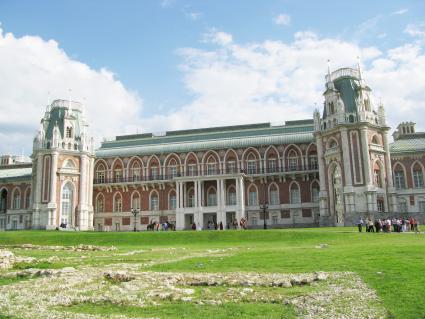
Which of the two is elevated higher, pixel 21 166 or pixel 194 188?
pixel 21 166

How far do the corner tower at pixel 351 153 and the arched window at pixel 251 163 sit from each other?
42.5 ft

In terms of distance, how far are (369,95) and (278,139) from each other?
1609 cm

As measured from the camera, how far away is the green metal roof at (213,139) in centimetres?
7219

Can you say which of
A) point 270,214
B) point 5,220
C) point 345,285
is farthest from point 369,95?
point 5,220

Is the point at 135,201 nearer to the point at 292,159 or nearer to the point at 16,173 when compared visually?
the point at 16,173

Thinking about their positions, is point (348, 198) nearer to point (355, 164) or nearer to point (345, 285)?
point (355, 164)

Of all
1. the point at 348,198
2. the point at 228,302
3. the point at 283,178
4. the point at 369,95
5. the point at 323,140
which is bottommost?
the point at 228,302

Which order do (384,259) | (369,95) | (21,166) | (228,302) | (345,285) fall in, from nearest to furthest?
(228,302)
(345,285)
(384,259)
(369,95)
(21,166)

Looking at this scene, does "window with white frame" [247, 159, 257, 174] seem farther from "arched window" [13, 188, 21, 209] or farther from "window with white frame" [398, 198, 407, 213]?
"arched window" [13, 188, 21, 209]

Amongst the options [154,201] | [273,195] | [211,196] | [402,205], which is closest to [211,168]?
[211,196]

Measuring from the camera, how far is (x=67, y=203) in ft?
221

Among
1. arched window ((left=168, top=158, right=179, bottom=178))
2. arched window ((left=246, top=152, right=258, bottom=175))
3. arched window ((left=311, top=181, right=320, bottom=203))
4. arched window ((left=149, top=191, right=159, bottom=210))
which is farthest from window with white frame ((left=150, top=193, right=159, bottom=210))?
arched window ((left=311, top=181, right=320, bottom=203))

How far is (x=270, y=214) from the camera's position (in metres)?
68.9

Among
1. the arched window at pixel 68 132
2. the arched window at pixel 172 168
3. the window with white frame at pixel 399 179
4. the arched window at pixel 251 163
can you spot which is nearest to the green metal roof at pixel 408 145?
the window with white frame at pixel 399 179
